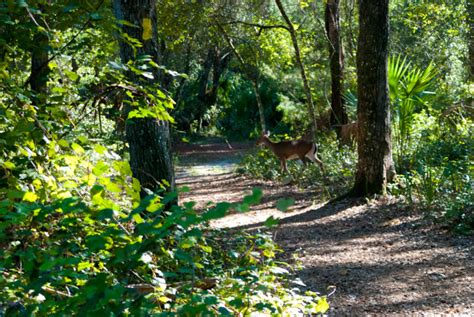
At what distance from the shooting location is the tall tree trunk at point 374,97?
966 centimetres

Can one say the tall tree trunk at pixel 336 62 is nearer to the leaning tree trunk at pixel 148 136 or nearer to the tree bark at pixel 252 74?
the tree bark at pixel 252 74

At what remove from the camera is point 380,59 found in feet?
31.8

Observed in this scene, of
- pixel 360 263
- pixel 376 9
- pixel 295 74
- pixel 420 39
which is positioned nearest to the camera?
pixel 360 263

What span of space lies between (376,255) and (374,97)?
3383mm

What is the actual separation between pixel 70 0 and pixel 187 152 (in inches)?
1007

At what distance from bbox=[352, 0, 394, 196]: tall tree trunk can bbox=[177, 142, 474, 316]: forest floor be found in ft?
1.71

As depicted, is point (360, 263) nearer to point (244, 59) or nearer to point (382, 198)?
point (382, 198)

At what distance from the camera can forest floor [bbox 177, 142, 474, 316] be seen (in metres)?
5.69

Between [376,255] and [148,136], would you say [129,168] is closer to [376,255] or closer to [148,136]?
[148,136]

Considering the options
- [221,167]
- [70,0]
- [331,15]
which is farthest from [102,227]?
[221,167]

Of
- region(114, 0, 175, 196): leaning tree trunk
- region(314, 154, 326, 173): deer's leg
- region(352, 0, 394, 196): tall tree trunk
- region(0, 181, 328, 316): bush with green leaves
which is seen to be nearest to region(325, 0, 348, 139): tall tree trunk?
region(314, 154, 326, 173): deer's leg

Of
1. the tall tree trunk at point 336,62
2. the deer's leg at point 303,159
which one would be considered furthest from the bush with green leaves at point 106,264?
the tall tree trunk at point 336,62

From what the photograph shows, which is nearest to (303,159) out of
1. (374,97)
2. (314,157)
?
(314,157)

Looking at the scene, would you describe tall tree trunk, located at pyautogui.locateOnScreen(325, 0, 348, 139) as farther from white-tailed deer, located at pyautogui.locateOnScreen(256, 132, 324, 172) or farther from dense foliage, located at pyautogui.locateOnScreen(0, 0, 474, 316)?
white-tailed deer, located at pyautogui.locateOnScreen(256, 132, 324, 172)
